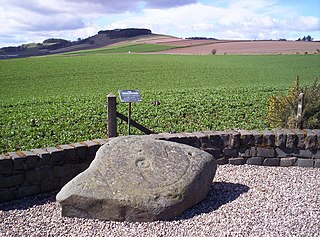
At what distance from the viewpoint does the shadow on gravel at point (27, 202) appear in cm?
503

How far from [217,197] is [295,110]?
4.06m

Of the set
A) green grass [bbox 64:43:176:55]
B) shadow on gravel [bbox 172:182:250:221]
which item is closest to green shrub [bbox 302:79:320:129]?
shadow on gravel [bbox 172:182:250:221]

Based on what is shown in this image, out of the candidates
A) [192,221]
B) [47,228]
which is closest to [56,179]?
[47,228]

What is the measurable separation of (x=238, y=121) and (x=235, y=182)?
5191 mm

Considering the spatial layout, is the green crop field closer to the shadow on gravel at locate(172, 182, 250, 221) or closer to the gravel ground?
the gravel ground

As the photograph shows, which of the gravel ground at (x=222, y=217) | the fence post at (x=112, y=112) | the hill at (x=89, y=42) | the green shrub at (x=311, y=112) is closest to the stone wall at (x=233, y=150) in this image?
the gravel ground at (x=222, y=217)

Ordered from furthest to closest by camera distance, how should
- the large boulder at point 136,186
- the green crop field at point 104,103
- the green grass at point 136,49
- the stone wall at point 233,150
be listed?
the green grass at point 136,49 < the green crop field at point 104,103 < the stone wall at point 233,150 < the large boulder at point 136,186

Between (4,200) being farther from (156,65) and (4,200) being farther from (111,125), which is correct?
(156,65)

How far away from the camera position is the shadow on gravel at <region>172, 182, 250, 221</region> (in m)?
4.75

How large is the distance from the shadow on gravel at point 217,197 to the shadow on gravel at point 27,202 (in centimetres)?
208

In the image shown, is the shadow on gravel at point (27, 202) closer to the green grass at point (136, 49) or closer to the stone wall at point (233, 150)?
the stone wall at point (233, 150)

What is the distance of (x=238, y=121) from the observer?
1077cm

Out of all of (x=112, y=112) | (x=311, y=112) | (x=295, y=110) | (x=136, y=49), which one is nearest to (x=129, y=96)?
(x=112, y=112)

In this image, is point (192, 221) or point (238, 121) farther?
point (238, 121)
